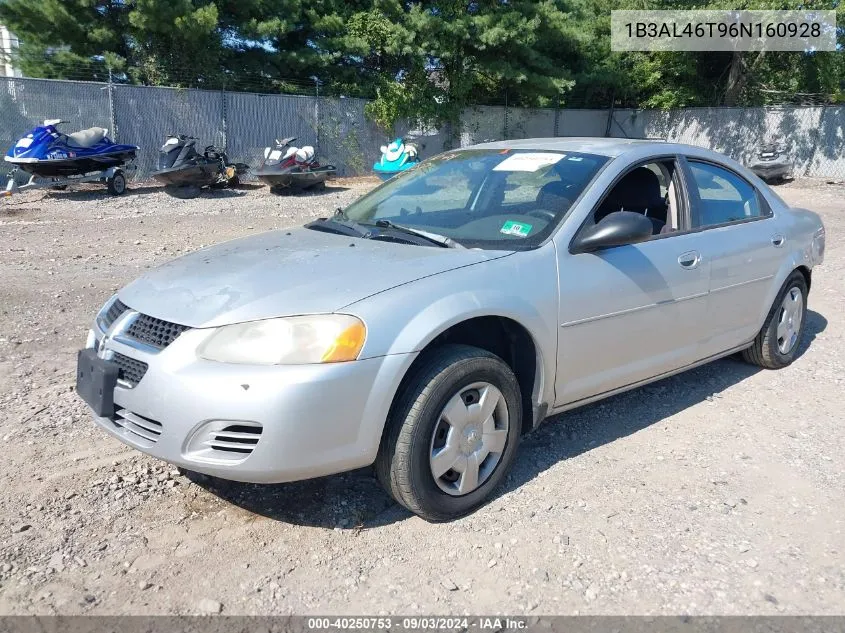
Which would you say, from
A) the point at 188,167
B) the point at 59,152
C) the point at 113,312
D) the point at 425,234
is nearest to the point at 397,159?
the point at 188,167

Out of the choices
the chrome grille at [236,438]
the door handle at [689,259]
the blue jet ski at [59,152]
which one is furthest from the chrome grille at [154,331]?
the blue jet ski at [59,152]

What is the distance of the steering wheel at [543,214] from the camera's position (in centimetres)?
360

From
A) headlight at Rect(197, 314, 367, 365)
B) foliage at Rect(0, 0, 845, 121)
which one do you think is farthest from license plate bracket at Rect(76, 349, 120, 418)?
foliage at Rect(0, 0, 845, 121)

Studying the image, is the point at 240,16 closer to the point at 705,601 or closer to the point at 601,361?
the point at 601,361

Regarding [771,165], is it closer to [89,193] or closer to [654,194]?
[89,193]

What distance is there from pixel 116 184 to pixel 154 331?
475 inches

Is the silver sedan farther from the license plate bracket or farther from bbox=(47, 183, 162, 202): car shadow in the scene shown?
bbox=(47, 183, 162, 202): car shadow

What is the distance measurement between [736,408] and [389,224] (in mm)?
2499

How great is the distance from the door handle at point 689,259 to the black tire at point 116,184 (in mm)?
12265

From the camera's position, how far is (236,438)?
271 centimetres

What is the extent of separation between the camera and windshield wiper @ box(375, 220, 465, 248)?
347 centimetres

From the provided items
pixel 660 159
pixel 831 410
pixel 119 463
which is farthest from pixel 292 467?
pixel 831 410

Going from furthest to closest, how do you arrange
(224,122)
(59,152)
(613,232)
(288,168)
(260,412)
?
(224,122)
(288,168)
(59,152)
(613,232)
(260,412)

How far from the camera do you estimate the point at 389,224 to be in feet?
12.8
